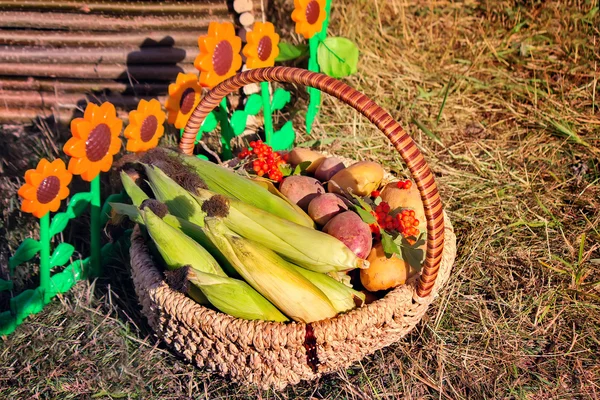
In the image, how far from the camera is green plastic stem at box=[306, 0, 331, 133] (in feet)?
11.2

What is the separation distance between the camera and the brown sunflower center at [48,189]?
8.34ft

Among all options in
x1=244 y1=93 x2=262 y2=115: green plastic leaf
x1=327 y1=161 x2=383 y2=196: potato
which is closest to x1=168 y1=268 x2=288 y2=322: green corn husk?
x1=327 y1=161 x2=383 y2=196: potato

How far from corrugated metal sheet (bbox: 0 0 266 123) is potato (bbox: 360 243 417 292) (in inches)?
75.7

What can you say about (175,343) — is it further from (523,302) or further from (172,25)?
(172,25)

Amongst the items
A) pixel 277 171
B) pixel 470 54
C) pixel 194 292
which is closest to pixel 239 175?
pixel 277 171

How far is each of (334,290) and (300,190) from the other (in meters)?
0.55

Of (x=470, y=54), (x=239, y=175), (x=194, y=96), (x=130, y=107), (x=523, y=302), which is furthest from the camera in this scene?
(x=470, y=54)

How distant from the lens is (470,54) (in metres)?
4.27

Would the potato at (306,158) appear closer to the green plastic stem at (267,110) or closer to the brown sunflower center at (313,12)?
the green plastic stem at (267,110)

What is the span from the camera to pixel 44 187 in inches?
100

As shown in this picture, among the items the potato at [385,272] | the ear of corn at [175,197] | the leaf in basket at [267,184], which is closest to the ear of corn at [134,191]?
the ear of corn at [175,197]

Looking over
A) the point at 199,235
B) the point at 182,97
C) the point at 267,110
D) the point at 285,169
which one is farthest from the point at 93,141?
the point at 267,110

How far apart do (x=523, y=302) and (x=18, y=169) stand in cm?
283

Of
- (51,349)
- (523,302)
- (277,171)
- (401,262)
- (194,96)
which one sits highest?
(194,96)
